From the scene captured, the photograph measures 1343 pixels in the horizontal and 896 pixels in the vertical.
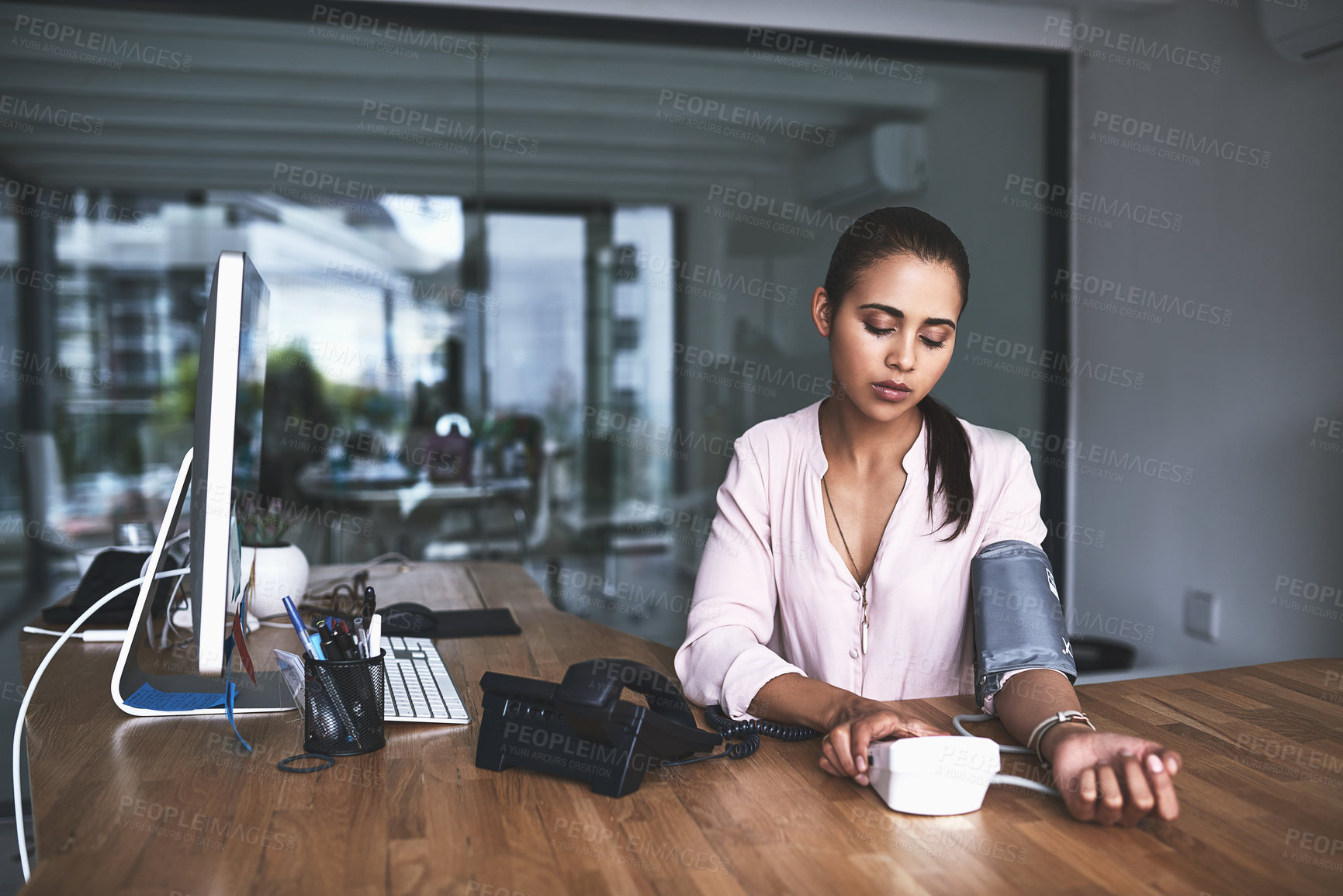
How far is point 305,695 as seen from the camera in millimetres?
1110

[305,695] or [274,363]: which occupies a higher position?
[274,363]

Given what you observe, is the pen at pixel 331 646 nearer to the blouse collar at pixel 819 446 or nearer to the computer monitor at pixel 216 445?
the computer monitor at pixel 216 445

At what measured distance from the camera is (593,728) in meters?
1.00

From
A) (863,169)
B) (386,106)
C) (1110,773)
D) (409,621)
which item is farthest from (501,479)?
(1110,773)

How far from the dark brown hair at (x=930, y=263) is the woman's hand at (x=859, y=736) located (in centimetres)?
45

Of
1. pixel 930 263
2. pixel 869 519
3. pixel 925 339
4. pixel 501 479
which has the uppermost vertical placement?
pixel 930 263

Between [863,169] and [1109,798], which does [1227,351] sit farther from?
[1109,798]

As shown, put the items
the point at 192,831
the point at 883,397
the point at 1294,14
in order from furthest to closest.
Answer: the point at 1294,14 → the point at 883,397 → the point at 192,831

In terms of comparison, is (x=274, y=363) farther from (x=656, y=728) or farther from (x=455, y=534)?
(x=656, y=728)

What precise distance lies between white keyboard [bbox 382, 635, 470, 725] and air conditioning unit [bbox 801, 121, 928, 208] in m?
2.83

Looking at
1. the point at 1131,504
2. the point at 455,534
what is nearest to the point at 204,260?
the point at 455,534

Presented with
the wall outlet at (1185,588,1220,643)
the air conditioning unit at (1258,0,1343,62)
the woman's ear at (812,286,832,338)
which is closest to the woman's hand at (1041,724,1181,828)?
the woman's ear at (812,286,832,338)

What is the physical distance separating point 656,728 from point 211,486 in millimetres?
568

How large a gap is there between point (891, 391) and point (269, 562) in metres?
1.20
